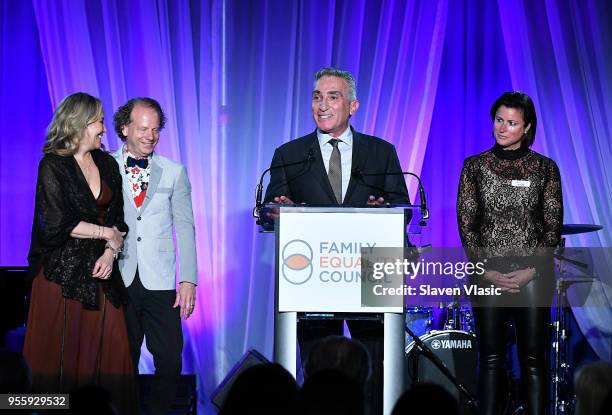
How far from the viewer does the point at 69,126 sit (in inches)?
159

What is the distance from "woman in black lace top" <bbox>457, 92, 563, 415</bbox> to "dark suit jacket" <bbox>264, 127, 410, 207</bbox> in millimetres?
378

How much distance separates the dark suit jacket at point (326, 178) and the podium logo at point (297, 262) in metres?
0.60

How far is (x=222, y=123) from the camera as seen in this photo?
653cm

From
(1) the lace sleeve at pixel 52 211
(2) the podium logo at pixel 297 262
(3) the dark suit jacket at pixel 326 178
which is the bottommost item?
(2) the podium logo at pixel 297 262

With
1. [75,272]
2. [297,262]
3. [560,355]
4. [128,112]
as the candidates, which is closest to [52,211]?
[75,272]

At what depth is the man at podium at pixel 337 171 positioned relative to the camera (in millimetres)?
4383

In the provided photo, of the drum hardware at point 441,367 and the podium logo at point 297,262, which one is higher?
the podium logo at point 297,262

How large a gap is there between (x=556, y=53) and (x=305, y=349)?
325 cm

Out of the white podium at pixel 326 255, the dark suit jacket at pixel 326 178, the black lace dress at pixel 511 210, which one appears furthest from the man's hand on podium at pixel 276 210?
the black lace dress at pixel 511 210

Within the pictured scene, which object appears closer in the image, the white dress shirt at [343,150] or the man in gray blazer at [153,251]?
the man in gray blazer at [153,251]

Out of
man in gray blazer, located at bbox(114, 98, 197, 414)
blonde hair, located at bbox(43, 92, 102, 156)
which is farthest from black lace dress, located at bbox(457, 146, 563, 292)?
blonde hair, located at bbox(43, 92, 102, 156)

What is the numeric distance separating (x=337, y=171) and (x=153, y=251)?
1.01 m

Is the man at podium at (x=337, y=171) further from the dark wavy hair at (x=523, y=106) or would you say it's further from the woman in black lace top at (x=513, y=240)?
the dark wavy hair at (x=523, y=106)

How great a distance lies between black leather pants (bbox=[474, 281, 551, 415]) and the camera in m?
4.29
